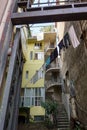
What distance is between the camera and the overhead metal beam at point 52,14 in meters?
5.57

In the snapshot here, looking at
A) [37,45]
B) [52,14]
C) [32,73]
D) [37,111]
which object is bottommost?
[37,111]

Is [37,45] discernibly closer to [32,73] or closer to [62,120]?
[32,73]

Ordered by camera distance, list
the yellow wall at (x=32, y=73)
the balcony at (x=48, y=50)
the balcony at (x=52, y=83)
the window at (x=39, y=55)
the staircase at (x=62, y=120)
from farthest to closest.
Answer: the balcony at (x=48, y=50) → the window at (x=39, y=55) → the balcony at (x=52, y=83) → the yellow wall at (x=32, y=73) → the staircase at (x=62, y=120)

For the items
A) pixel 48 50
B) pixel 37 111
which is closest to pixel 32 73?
pixel 37 111

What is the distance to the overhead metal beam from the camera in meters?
5.57

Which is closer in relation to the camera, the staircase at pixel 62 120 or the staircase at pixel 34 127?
the staircase at pixel 34 127

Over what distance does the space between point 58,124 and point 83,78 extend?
6892 millimetres

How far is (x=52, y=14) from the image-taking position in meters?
5.62

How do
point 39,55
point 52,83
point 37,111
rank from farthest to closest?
point 39,55, point 52,83, point 37,111

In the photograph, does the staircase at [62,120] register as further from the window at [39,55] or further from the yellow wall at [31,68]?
the window at [39,55]

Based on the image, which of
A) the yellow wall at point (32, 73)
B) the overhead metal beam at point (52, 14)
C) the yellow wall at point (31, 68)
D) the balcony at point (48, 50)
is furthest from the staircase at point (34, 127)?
the balcony at point (48, 50)

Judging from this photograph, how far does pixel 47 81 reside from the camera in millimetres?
21641

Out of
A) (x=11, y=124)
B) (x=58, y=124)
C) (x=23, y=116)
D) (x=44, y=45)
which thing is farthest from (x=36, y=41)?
(x=11, y=124)

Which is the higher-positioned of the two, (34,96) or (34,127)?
(34,96)
